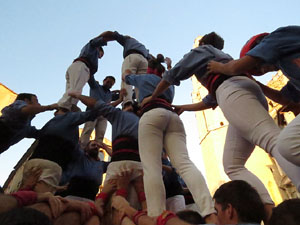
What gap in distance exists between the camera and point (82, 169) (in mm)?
4203

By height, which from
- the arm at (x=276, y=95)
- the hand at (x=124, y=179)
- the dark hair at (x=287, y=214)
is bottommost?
the dark hair at (x=287, y=214)

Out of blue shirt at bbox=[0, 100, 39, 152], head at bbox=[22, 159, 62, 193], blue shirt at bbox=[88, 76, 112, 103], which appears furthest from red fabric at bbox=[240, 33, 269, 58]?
blue shirt at bbox=[88, 76, 112, 103]

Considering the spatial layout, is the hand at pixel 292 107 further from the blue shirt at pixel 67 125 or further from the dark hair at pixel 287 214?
the blue shirt at pixel 67 125

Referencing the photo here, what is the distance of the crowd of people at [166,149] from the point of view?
1824 mm

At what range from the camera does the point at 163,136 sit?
306 cm

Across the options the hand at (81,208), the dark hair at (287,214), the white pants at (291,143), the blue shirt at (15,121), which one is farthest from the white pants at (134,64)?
the dark hair at (287,214)

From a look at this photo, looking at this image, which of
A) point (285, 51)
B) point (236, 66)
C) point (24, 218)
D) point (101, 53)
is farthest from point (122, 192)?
point (101, 53)

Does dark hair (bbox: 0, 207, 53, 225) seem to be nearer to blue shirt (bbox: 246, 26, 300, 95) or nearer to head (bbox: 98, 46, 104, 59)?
blue shirt (bbox: 246, 26, 300, 95)

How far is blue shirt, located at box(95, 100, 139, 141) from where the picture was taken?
3658 mm

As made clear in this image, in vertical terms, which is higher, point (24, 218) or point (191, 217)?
point (24, 218)

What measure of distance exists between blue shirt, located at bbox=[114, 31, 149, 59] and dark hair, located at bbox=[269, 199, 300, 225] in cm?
478

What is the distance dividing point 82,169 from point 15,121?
1.24 meters

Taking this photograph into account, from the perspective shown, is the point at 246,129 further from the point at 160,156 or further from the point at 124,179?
the point at 124,179

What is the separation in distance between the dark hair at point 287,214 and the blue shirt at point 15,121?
10.6 ft
